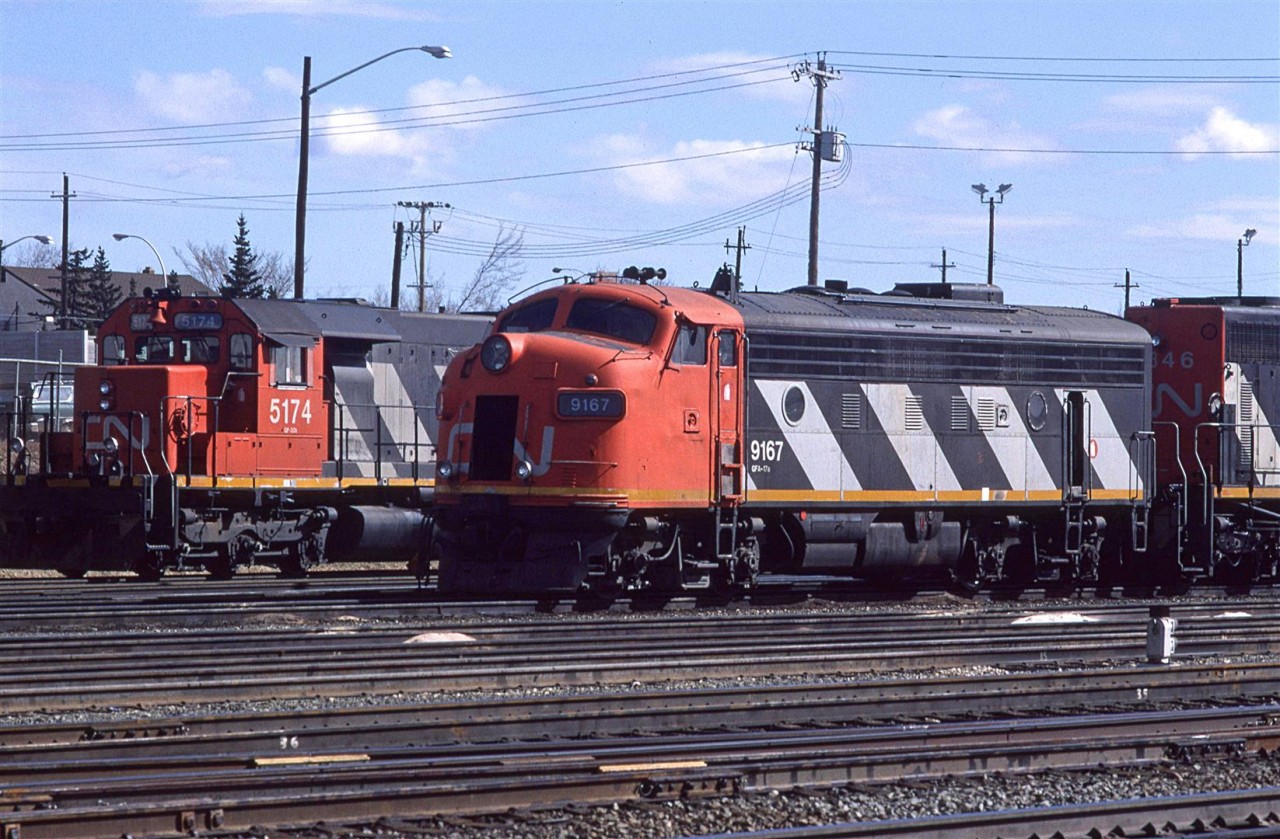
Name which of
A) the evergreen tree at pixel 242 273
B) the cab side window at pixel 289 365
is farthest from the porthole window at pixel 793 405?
the evergreen tree at pixel 242 273

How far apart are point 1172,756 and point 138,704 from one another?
6254 millimetres

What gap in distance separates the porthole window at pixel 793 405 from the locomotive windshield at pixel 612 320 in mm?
1919

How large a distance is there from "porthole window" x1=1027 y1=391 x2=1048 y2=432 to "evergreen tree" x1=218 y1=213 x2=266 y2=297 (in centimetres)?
5510

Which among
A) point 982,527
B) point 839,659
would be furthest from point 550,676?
point 982,527

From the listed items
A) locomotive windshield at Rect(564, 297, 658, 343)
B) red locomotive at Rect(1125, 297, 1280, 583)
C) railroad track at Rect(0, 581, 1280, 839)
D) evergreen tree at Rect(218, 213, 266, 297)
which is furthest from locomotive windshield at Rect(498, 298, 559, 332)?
evergreen tree at Rect(218, 213, 266, 297)

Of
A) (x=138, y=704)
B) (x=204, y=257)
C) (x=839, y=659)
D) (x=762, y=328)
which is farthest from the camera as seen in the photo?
(x=204, y=257)

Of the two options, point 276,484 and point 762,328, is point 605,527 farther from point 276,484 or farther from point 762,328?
point 276,484

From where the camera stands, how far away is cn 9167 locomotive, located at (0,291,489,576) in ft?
66.8

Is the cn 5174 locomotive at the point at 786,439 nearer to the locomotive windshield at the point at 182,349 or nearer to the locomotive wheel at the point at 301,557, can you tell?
the locomotive windshield at the point at 182,349

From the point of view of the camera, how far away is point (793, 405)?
60.3 ft

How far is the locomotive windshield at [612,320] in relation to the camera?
682 inches

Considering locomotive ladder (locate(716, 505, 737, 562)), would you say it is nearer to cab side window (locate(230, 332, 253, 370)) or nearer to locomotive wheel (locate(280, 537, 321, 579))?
locomotive wheel (locate(280, 537, 321, 579))

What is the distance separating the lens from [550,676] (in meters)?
12.0

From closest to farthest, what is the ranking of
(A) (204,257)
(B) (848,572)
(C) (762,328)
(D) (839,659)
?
(D) (839,659), (C) (762,328), (B) (848,572), (A) (204,257)
